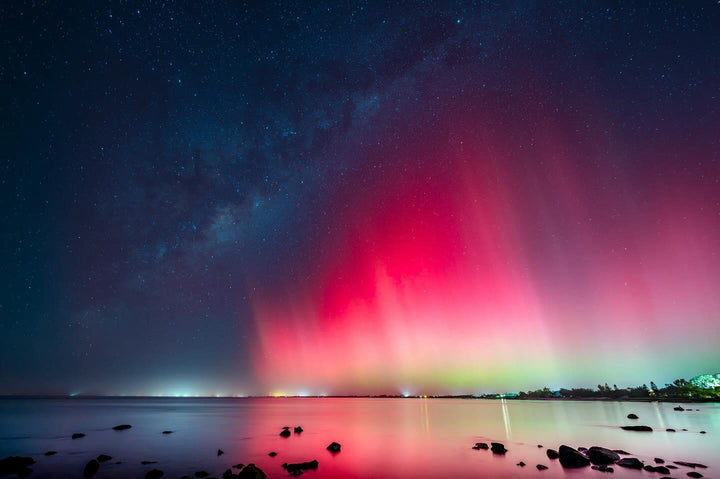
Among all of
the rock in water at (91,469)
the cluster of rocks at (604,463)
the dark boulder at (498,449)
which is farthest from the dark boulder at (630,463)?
the rock in water at (91,469)

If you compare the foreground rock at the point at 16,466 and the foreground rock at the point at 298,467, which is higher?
the foreground rock at the point at 16,466

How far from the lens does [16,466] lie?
25.3 metres

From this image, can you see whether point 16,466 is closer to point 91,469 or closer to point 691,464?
point 91,469

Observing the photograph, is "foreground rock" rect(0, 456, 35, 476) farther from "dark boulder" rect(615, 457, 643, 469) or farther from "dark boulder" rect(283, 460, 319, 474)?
"dark boulder" rect(615, 457, 643, 469)

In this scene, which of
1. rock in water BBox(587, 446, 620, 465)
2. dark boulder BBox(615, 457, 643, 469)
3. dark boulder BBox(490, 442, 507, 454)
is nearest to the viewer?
dark boulder BBox(615, 457, 643, 469)

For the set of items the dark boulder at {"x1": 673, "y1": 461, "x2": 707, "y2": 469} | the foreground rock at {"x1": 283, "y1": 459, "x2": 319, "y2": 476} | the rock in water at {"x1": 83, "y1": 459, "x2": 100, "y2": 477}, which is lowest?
the dark boulder at {"x1": 673, "y1": 461, "x2": 707, "y2": 469}

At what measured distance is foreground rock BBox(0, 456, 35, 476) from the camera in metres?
24.2

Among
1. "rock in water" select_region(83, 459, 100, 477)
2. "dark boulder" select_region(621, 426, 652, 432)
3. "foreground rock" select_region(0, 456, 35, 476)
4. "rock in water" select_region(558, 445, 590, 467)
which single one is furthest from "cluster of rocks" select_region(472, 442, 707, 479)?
"foreground rock" select_region(0, 456, 35, 476)

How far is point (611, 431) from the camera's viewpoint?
46281 millimetres

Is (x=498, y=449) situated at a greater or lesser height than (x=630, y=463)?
greater

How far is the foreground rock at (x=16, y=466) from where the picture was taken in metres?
24.2

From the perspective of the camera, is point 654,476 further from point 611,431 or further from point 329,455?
point 611,431

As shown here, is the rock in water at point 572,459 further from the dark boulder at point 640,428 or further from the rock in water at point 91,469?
the rock in water at point 91,469

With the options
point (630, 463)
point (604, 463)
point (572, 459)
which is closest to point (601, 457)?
point (604, 463)
